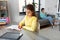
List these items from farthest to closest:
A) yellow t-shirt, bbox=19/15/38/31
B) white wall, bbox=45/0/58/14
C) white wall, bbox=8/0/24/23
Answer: white wall, bbox=8/0/24/23
white wall, bbox=45/0/58/14
yellow t-shirt, bbox=19/15/38/31

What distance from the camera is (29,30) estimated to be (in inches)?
75.1

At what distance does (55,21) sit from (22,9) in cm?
167

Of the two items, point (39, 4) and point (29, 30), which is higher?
point (39, 4)

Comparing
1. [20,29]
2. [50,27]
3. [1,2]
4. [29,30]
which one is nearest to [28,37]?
[29,30]

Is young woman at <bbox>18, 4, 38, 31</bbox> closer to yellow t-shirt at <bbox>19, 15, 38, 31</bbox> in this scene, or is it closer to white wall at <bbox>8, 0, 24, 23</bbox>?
yellow t-shirt at <bbox>19, 15, 38, 31</bbox>

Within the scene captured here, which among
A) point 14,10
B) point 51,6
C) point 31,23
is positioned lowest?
point 31,23

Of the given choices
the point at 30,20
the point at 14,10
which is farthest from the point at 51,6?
→ the point at 30,20

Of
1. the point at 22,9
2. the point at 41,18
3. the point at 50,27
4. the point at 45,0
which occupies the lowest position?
the point at 50,27

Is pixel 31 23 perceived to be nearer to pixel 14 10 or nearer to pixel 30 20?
pixel 30 20

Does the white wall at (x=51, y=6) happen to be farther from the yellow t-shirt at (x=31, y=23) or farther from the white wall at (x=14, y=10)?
the yellow t-shirt at (x=31, y=23)

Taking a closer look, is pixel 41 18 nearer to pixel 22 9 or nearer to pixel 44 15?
pixel 44 15

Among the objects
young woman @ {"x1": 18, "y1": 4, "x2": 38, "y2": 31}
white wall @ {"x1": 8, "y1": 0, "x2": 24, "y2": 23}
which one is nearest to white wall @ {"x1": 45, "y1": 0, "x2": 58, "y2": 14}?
white wall @ {"x1": 8, "y1": 0, "x2": 24, "y2": 23}

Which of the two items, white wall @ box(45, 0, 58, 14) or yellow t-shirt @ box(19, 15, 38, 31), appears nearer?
yellow t-shirt @ box(19, 15, 38, 31)

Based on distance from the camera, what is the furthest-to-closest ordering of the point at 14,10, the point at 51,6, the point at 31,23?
the point at 14,10 < the point at 51,6 < the point at 31,23
